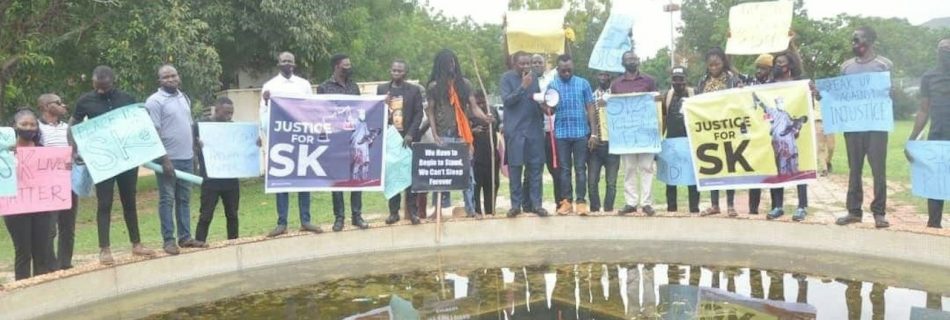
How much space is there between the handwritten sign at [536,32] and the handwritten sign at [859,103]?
3056 mm

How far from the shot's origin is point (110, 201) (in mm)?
7391

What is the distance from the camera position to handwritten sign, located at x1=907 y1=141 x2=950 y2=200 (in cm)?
763

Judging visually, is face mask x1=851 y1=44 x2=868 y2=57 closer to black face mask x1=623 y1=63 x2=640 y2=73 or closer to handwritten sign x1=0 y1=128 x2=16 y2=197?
black face mask x1=623 y1=63 x2=640 y2=73

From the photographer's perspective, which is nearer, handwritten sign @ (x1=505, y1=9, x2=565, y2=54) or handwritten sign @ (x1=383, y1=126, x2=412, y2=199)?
handwritten sign @ (x1=383, y1=126, x2=412, y2=199)

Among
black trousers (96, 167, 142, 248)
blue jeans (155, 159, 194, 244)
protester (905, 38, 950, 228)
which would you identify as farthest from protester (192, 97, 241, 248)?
protester (905, 38, 950, 228)

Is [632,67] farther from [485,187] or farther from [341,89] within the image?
[341,89]

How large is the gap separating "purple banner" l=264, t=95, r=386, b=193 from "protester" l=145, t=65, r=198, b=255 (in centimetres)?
96

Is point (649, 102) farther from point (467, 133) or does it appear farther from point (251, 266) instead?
point (251, 266)

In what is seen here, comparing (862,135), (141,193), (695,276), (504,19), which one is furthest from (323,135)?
(141,193)

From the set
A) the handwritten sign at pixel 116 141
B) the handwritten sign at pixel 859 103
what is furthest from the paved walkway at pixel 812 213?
the handwritten sign at pixel 859 103

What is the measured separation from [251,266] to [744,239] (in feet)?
15.4

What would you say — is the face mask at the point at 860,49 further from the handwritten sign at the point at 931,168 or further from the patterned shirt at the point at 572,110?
the patterned shirt at the point at 572,110

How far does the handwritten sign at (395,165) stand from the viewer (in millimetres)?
9031

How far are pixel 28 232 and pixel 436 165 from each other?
3.86 metres
